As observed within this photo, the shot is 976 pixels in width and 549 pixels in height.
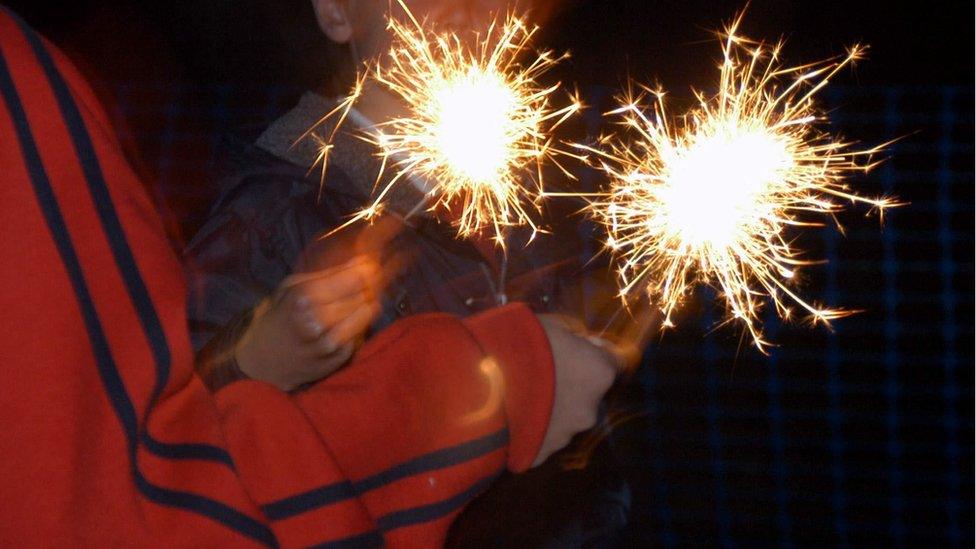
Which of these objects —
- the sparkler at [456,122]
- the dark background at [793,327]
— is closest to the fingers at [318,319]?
the sparkler at [456,122]

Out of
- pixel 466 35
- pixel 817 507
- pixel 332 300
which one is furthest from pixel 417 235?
pixel 817 507

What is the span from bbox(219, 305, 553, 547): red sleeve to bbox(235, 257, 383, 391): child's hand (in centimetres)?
3

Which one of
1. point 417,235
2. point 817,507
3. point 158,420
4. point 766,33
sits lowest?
point 817,507

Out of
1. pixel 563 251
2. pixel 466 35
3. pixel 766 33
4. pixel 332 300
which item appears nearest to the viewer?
pixel 332 300

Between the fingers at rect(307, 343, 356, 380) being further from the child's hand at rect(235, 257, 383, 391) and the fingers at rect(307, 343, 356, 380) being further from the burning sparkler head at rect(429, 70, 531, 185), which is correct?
the burning sparkler head at rect(429, 70, 531, 185)

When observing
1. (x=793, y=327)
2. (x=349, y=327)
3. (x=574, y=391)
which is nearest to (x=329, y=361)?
(x=349, y=327)

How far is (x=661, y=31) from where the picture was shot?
1061 mm

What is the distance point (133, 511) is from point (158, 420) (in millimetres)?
38

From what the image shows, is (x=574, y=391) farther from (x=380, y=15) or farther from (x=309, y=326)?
(x=380, y=15)

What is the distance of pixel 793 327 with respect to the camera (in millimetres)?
1127

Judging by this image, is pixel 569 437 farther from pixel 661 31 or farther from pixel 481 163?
pixel 661 31

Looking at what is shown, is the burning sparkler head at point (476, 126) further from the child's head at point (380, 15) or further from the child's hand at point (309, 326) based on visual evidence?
the child's hand at point (309, 326)

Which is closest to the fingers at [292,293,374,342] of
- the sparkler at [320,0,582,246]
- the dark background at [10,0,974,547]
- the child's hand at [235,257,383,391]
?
the child's hand at [235,257,383,391]

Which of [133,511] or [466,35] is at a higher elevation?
[466,35]
